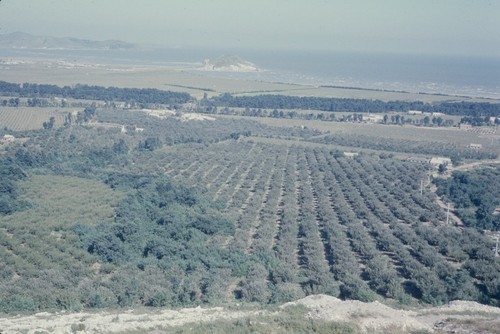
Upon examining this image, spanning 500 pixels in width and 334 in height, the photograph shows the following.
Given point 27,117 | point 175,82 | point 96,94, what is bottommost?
point 27,117

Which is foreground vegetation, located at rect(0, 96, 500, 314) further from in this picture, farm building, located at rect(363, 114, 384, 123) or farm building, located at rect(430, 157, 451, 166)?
farm building, located at rect(363, 114, 384, 123)

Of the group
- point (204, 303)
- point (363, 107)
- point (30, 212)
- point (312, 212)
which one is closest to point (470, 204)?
point (312, 212)

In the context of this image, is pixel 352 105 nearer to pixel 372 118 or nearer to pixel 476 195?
pixel 372 118

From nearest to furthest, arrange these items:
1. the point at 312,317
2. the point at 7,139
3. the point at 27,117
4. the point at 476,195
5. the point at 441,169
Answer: the point at 312,317 → the point at 476,195 → the point at 441,169 → the point at 7,139 → the point at 27,117

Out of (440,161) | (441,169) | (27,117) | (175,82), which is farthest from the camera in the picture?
(175,82)

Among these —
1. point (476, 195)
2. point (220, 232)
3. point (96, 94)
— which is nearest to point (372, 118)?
point (476, 195)

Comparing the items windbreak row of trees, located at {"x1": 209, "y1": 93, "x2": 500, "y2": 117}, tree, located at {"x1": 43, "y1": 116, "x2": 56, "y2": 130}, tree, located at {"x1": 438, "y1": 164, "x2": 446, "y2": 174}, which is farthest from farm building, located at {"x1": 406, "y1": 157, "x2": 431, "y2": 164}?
tree, located at {"x1": 43, "y1": 116, "x2": 56, "y2": 130}
